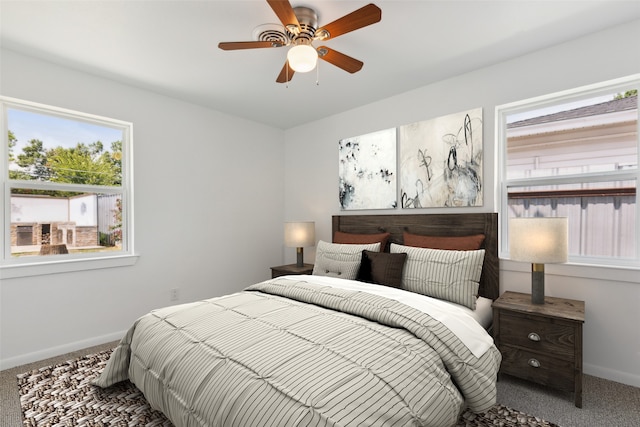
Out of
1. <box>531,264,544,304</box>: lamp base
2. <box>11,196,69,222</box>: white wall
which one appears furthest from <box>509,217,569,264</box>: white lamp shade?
<box>11,196,69,222</box>: white wall

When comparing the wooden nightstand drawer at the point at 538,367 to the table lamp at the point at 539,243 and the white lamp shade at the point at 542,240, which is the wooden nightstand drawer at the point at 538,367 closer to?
the table lamp at the point at 539,243

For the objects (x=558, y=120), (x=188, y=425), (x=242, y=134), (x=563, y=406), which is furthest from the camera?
(x=242, y=134)

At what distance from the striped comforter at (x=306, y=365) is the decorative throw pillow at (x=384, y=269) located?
65cm

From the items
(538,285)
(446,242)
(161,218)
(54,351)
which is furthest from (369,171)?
(54,351)

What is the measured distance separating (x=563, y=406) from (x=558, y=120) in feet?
6.69

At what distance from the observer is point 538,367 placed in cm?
209

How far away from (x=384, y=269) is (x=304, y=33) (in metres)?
1.81

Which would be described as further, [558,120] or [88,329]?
[88,329]

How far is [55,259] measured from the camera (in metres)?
2.79

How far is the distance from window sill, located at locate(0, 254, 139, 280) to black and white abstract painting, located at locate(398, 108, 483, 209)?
9.11 feet

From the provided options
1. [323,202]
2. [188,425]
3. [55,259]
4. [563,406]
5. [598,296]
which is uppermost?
[323,202]

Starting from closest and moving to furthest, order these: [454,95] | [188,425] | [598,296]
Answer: [188,425], [598,296], [454,95]

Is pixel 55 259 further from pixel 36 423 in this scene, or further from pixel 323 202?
pixel 323 202

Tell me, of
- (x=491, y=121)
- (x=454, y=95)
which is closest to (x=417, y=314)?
(x=491, y=121)
